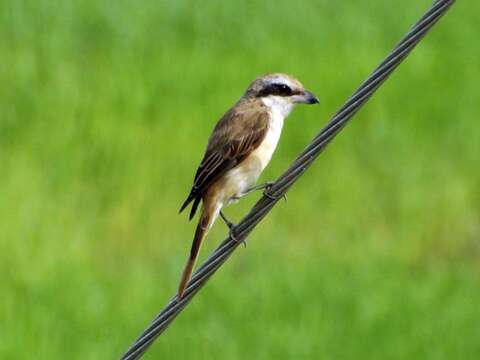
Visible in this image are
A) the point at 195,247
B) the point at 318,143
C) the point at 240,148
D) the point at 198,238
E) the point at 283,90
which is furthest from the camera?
the point at 283,90

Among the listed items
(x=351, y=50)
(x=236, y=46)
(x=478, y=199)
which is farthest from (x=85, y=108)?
(x=478, y=199)

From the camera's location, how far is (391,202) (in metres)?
14.2

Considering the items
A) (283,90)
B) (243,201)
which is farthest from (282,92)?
(243,201)

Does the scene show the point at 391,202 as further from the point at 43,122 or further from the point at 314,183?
the point at 43,122

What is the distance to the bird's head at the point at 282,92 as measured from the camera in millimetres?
7988

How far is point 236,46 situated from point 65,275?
3.85 meters

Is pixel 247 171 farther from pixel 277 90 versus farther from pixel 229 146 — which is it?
pixel 277 90

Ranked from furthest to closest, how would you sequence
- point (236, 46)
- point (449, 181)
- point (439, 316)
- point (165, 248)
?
1. point (236, 46)
2. point (449, 181)
3. point (165, 248)
4. point (439, 316)

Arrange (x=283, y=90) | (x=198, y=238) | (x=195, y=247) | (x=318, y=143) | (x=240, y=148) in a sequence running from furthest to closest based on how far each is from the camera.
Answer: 1. (x=283, y=90)
2. (x=240, y=148)
3. (x=198, y=238)
4. (x=195, y=247)
5. (x=318, y=143)

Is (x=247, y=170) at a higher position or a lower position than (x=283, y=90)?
lower

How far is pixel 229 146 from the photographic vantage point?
780 cm

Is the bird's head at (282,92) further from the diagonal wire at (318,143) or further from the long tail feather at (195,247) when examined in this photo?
the diagonal wire at (318,143)

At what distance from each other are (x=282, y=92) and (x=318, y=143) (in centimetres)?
208

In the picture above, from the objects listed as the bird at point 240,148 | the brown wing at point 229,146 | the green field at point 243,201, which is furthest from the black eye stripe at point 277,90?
the green field at point 243,201
